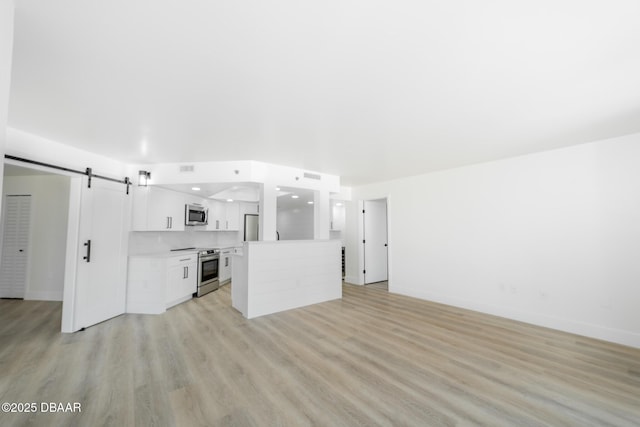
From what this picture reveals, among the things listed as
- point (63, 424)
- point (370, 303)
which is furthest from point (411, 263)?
point (63, 424)

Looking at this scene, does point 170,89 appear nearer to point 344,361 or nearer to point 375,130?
point 375,130

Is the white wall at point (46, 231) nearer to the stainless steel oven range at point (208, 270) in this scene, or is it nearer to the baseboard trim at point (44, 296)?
the baseboard trim at point (44, 296)

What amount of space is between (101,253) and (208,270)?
→ 6.65ft

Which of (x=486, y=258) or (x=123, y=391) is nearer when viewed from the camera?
(x=123, y=391)

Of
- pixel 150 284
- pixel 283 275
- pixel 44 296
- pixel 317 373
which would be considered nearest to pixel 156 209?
pixel 150 284

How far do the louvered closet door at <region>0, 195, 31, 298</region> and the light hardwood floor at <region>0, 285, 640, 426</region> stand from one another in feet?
5.48

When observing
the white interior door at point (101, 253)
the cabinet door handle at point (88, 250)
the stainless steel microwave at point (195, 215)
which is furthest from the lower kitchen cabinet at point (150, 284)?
the stainless steel microwave at point (195, 215)

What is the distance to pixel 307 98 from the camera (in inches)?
90.7

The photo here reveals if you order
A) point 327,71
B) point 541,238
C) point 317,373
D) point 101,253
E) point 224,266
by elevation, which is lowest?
point 317,373

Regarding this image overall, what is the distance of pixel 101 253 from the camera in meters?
3.88

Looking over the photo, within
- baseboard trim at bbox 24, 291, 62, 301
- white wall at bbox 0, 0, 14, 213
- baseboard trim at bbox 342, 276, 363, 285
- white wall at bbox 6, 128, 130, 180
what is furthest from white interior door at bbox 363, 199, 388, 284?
baseboard trim at bbox 24, 291, 62, 301

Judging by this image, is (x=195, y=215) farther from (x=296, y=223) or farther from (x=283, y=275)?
(x=296, y=223)

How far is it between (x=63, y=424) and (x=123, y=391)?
41 centimetres

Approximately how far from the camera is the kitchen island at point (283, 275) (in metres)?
4.18
